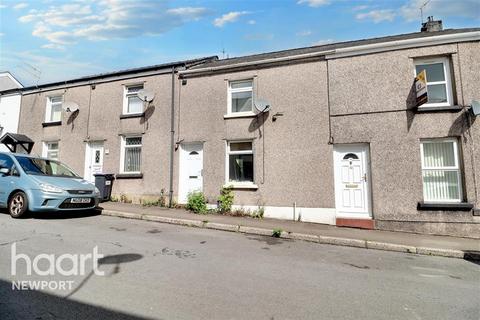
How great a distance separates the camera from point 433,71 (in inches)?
369

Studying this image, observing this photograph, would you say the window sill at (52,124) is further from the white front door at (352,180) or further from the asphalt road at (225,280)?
the white front door at (352,180)

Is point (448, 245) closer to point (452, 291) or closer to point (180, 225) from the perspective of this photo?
point (452, 291)

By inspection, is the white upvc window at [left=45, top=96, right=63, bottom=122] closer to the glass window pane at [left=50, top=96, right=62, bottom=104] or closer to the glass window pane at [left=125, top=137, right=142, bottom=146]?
the glass window pane at [left=50, top=96, right=62, bottom=104]

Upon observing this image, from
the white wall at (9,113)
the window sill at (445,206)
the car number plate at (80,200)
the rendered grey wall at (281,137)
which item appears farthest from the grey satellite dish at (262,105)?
the white wall at (9,113)

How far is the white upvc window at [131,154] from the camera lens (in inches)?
491

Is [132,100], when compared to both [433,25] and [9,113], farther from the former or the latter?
[433,25]

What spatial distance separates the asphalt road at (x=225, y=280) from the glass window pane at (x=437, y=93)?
16.7ft

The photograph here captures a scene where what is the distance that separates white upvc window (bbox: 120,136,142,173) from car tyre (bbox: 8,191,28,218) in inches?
183

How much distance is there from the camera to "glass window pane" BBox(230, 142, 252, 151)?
10.9 m

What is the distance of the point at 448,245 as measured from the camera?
7.24m

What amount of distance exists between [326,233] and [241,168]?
4.02m

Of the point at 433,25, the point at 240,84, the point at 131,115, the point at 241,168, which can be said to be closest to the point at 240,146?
the point at 241,168

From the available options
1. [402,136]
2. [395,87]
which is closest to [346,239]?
[402,136]

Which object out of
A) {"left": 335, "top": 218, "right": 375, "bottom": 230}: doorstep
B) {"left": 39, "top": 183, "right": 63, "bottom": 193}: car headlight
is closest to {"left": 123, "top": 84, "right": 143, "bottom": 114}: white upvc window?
{"left": 39, "top": 183, "right": 63, "bottom": 193}: car headlight
